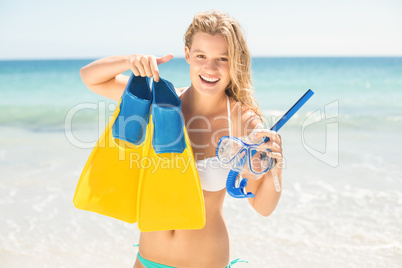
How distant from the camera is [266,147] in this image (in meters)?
1.59

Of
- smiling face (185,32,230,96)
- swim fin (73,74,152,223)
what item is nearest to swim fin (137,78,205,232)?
swim fin (73,74,152,223)

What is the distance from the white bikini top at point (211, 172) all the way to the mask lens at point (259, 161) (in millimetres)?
147

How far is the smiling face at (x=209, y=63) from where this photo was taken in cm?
179

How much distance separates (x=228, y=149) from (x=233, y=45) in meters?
0.45

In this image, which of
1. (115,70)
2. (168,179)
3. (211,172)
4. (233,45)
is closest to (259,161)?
(211,172)

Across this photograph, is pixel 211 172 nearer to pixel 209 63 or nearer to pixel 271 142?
pixel 271 142

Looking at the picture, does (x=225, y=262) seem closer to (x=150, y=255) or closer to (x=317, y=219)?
(x=150, y=255)

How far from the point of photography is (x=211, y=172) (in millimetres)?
1814

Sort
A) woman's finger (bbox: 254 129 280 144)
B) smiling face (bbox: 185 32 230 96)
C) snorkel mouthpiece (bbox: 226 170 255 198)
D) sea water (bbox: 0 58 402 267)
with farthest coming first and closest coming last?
sea water (bbox: 0 58 402 267)
smiling face (bbox: 185 32 230 96)
snorkel mouthpiece (bbox: 226 170 255 198)
woman's finger (bbox: 254 129 280 144)

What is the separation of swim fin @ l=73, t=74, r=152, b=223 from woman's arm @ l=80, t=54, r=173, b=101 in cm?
9

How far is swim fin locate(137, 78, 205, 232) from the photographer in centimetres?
172

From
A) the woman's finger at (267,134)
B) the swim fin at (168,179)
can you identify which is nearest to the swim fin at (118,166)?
the swim fin at (168,179)

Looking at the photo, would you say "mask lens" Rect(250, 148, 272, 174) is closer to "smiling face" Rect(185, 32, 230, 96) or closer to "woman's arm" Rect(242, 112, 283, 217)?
"woman's arm" Rect(242, 112, 283, 217)

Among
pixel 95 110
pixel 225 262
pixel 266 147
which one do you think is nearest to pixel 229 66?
pixel 266 147
